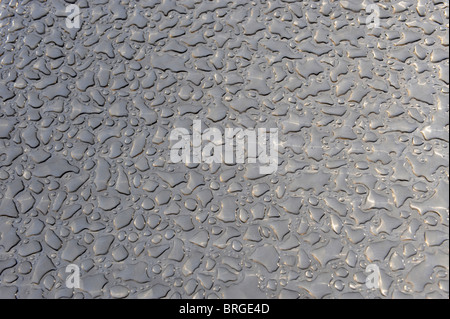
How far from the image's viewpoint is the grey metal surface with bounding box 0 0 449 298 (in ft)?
1.70

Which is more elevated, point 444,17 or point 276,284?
point 444,17

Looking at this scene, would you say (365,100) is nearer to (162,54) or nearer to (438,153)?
(438,153)

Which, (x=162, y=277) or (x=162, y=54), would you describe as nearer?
(x=162, y=277)

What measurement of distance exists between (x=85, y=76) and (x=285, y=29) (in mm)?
257

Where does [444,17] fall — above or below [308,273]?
above

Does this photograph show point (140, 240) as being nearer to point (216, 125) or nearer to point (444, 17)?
point (216, 125)

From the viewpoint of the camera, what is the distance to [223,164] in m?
0.56

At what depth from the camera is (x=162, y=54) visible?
626mm

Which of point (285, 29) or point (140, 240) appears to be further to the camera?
point (285, 29)

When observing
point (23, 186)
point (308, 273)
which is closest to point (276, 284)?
point (308, 273)

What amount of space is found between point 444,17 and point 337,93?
7.1 inches

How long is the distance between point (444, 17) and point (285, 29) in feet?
0.67

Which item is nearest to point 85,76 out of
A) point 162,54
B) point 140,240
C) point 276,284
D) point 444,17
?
point 162,54

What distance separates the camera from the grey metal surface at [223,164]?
0.52 meters
